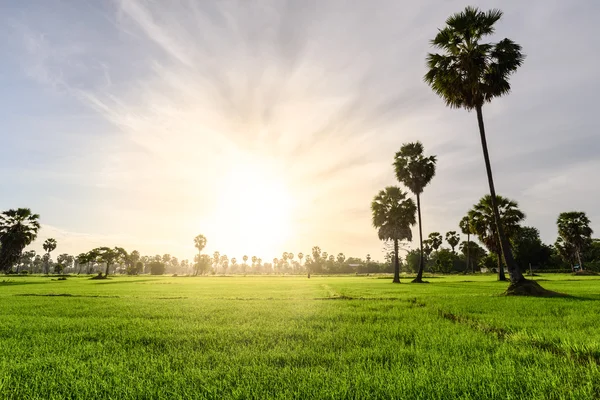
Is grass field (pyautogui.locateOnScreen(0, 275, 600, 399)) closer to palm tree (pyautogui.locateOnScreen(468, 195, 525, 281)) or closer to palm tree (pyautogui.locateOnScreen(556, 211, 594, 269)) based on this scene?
palm tree (pyautogui.locateOnScreen(468, 195, 525, 281))

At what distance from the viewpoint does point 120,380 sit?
13.0 ft

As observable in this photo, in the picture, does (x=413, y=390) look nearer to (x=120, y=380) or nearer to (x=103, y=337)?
(x=120, y=380)

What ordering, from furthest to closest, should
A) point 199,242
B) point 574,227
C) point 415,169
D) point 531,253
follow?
point 199,242 → point 531,253 → point 574,227 → point 415,169

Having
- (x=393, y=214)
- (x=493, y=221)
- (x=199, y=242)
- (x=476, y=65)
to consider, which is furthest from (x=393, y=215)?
(x=199, y=242)

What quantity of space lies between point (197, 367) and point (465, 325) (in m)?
6.85

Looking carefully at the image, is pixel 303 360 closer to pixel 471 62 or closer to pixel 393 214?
pixel 471 62

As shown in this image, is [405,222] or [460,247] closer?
[405,222]

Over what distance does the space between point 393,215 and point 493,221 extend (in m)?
14.1

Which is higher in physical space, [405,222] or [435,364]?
[405,222]

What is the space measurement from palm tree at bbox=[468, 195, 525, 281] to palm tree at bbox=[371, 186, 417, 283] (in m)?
9.69

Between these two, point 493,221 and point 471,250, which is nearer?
point 493,221

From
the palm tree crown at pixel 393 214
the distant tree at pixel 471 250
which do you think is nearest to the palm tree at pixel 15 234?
the palm tree crown at pixel 393 214

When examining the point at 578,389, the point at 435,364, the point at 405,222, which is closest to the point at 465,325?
the point at 435,364

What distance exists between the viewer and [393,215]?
152 ft
